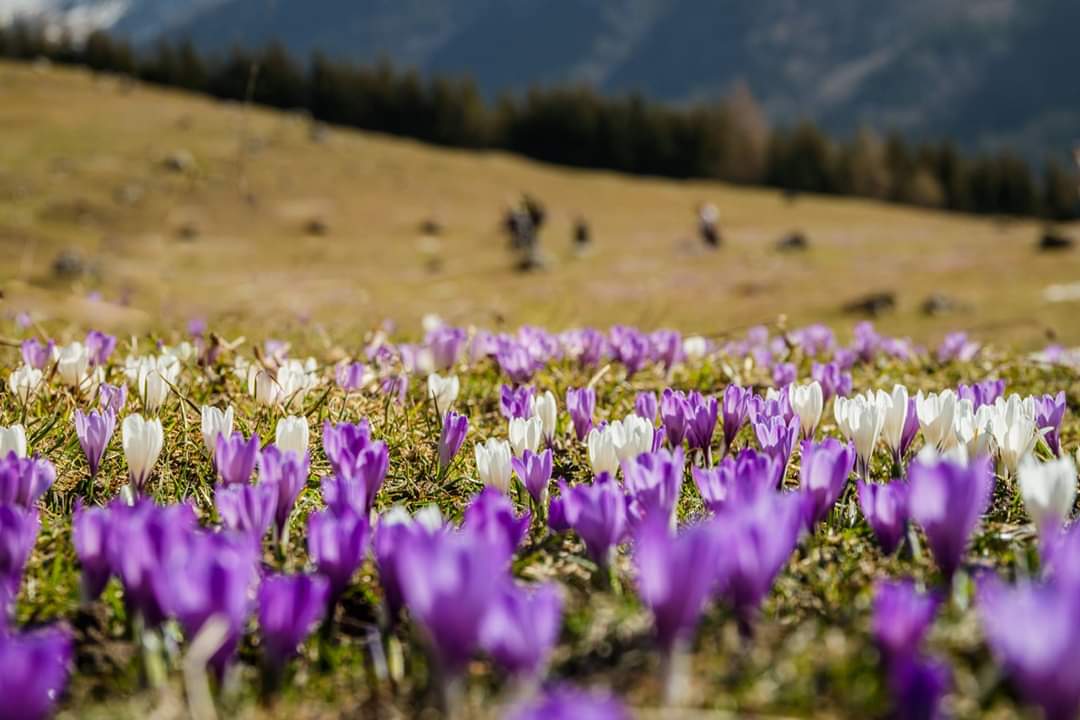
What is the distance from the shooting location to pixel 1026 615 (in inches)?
35.8

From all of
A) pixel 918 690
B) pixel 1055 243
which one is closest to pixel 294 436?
pixel 918 690

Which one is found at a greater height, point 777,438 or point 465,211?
point 465,211

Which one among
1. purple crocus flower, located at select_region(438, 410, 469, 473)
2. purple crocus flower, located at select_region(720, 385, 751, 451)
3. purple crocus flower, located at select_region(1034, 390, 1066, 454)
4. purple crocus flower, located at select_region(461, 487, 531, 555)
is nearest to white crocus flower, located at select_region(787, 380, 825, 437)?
purple crocus flower, located at select_region(720, 385, 751, 451)

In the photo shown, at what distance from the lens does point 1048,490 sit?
56.5 inches

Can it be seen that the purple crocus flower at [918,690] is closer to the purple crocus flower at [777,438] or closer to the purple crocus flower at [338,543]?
the purple crocus flower at [338,543]

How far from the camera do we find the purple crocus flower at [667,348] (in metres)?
3.93

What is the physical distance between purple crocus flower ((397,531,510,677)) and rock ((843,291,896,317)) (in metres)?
14.4

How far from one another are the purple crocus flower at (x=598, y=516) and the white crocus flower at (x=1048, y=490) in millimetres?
647

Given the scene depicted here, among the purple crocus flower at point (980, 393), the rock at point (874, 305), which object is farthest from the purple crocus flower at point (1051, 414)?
the rock at point (874, 305)

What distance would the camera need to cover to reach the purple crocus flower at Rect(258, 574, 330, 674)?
1236 mm

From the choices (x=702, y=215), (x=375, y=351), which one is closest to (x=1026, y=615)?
(x=375, y=351)

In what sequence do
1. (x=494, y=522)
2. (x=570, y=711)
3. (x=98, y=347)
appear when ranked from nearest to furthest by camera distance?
(x=570, y=711) → (x=494, y=522) → (x=98, y=347)

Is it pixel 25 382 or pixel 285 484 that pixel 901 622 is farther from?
pixel 25 382

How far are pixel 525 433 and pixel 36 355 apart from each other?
1.98m
